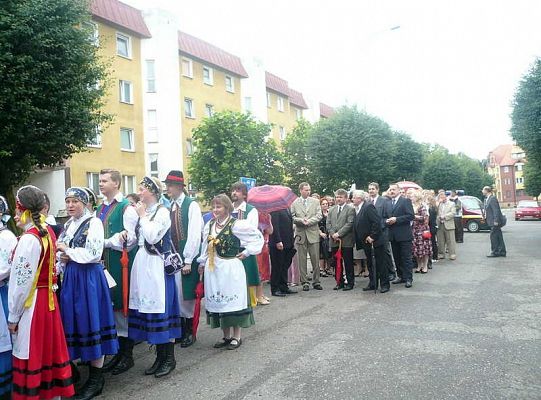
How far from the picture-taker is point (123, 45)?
2992cm

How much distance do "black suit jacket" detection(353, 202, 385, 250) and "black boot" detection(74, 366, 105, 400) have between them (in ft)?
19.3

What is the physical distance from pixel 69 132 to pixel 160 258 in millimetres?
8834

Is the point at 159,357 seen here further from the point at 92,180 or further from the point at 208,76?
the point at 208,76

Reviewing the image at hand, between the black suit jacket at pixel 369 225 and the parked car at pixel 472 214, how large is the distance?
18.1m

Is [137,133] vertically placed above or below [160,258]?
above

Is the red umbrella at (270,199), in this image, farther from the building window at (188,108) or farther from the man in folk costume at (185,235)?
the building window at (188,108)

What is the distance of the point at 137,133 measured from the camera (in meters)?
30.3

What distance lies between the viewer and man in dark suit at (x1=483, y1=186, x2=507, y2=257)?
1388 centimetres

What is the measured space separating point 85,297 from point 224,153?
67.3 feet

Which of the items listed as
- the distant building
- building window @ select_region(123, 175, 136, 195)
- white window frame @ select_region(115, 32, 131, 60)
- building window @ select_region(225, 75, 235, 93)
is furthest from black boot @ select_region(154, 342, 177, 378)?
the distant building

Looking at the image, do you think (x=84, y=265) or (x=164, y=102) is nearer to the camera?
(x=84, y=265)

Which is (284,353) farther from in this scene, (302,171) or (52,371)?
(302,171)

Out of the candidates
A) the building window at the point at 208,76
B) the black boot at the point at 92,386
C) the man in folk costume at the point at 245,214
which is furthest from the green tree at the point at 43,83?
the building window at the point at 208,76

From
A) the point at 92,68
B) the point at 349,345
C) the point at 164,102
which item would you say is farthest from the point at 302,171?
the point at 349,345
